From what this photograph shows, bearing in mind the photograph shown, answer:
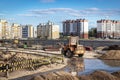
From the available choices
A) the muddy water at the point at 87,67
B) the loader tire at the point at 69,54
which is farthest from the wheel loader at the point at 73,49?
the muddy water at the point at 87,67

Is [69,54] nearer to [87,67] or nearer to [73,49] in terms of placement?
[73,49]

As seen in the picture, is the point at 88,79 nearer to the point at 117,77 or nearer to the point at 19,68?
the point at 117,77

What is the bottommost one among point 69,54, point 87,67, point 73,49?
point 87,67

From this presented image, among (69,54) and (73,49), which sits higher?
(73,49)

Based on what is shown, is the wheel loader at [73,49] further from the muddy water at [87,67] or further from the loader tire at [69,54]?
the muddy water at [87,67]

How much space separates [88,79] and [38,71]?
269 inches

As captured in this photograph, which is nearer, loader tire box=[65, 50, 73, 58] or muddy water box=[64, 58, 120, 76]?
muddy water box=[64, 58, 120, 76]

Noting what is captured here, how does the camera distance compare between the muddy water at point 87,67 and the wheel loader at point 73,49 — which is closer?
the muddy water at point 87,67

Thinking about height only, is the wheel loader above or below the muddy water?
above

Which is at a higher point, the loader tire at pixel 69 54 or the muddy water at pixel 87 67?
the loader tire at pixel 69 54

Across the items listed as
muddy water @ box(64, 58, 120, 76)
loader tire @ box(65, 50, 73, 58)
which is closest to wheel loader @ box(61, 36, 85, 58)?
loader tire @ box(65, 50, 73, 58)

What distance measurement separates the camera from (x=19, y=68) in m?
22.3

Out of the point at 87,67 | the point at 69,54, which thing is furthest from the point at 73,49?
the point at 87,67

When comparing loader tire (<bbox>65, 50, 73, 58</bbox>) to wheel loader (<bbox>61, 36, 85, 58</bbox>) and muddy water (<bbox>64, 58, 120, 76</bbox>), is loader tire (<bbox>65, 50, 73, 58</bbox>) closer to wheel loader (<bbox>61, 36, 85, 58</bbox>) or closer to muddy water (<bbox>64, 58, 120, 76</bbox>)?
wheel loader (<bbox>61, 36, 85, 58</bbox>)
